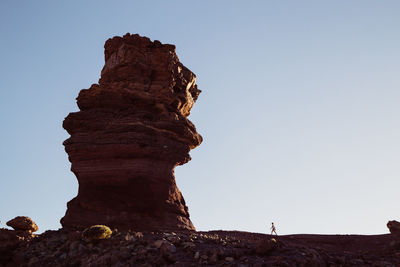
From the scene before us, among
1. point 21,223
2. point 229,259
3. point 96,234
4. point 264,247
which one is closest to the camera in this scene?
point 229,259

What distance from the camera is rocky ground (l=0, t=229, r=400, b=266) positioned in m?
17.4

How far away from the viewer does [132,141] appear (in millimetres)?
28266

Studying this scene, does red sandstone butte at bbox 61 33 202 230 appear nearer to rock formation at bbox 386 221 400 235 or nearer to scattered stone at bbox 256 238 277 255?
scattered stone at bbox 256 238 277 255

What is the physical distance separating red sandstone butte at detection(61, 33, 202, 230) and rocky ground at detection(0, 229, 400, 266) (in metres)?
4.30

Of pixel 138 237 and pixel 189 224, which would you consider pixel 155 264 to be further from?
pixel 189 224

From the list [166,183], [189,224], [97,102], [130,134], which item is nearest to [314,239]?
[189,224]

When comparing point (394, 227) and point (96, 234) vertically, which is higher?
point (394, 227)

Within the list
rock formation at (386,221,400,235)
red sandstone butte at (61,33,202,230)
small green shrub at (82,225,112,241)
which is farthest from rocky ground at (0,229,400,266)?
rock formation at (386,221,400,235)

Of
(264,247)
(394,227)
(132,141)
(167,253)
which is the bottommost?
(167,253)

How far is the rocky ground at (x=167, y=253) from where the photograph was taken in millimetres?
17391

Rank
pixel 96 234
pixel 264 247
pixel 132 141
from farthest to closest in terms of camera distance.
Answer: pixel 132 141
pixel 96 234
pixel 264 247

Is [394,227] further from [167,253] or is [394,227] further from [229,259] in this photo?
[167,253]

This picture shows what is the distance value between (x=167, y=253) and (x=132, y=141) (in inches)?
483

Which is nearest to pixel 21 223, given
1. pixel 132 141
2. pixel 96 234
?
pixel 96 234
